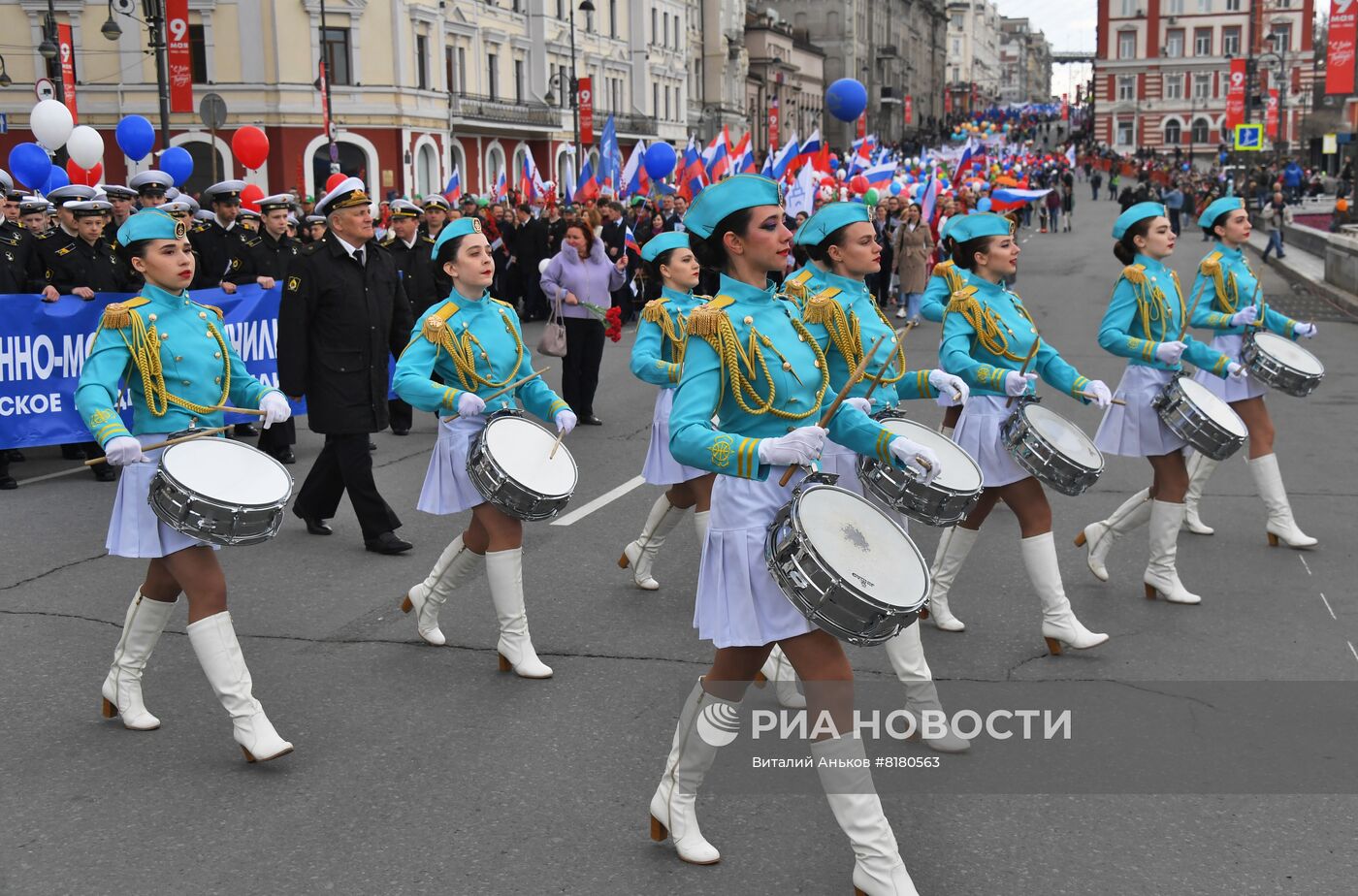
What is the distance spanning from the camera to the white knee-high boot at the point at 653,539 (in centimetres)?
731

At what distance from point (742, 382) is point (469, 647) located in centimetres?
283

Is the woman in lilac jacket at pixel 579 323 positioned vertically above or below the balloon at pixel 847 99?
below

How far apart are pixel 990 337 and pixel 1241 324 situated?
221 cm

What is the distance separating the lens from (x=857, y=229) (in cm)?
497

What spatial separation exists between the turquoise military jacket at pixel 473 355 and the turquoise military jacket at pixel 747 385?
1.96 meters

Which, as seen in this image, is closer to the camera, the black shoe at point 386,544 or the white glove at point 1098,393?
the white glove at point 1098,393

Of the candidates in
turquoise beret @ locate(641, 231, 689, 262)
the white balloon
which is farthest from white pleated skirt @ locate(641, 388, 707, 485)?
the white balloon

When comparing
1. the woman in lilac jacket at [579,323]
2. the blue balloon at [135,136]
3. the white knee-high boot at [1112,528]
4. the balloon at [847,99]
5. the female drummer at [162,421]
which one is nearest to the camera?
the female drummer at [162,421]

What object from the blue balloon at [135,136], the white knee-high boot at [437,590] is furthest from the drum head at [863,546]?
the blue balloon at [135,136]

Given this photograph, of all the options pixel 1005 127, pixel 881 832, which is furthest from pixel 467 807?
pixel 1005 127

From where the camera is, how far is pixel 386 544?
320 inches

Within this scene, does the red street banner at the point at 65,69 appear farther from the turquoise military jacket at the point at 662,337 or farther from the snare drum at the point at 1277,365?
the snare drum at the point at 1277,365

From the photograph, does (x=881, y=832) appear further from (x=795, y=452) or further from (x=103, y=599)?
(x=103, y=599)

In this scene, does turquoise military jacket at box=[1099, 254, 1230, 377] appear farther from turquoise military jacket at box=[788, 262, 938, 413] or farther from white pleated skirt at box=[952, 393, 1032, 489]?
turquoise military jacket at box=[788, 262, 938, 413]
